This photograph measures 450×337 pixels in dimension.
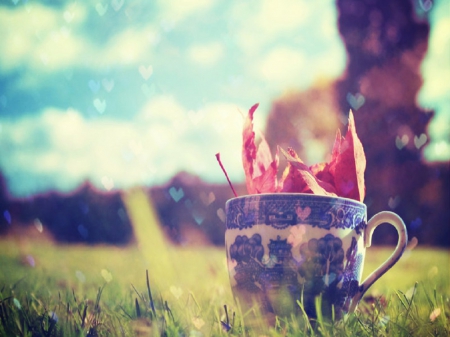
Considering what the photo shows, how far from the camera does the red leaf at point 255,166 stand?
0.91 metres

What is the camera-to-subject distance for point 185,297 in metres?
1.14

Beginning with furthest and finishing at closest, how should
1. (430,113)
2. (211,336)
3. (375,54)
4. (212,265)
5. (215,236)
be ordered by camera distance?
(375,54) < (430,113) < (215,236) < (212,265) < (211,336)

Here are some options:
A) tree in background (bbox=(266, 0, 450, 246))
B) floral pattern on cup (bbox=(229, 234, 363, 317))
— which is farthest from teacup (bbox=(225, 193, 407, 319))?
tree in background (bbox=(266, 0, 450, 246))

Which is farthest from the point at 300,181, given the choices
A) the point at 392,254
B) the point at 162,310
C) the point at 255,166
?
the point at 162,310

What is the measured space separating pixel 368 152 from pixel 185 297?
12.1ft

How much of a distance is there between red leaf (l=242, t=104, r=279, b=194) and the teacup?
0.21ft

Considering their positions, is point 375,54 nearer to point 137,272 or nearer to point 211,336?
point 137,272

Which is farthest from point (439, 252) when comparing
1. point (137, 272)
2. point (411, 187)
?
point (137, 272)

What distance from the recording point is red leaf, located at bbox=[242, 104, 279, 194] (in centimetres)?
91

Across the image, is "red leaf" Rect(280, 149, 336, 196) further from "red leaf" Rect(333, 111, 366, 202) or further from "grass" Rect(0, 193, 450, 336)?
"grass" Rect(0, 193, 450, 336)

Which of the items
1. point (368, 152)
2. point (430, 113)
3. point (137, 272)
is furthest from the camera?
point (368, 152)

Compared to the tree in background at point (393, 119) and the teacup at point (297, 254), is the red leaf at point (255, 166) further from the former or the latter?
the tree in background at point (393, 119)

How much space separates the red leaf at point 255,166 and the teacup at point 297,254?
7cm

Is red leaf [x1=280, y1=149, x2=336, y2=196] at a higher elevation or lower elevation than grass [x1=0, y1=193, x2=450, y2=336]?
higher
